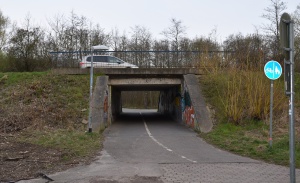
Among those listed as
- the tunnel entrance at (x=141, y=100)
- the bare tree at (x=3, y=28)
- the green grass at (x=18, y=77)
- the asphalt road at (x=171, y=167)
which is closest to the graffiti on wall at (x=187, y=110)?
the asphalt road at (x=171, y=167)

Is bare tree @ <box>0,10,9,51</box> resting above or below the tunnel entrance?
above

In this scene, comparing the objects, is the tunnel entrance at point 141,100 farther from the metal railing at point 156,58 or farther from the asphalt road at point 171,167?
the asphalt road at point 171,167

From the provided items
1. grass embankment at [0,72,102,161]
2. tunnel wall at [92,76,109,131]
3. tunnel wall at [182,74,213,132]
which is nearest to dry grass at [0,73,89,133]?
grass embankment at [0,72,102,161]

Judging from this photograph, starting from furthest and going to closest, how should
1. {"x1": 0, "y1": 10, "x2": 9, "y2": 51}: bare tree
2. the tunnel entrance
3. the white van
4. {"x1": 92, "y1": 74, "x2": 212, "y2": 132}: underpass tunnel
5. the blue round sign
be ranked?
1. the tunnel entrance
2. {"x1": 0, "y1": 10, "x2": 9, "y2": 51}: bare tree
3. the white van
4. {"x1": 92, "y1": 74, "x2": 212, "y2": 132}: underpass tunnel
5. the blue round sign

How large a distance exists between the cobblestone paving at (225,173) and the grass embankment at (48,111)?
3.61 m

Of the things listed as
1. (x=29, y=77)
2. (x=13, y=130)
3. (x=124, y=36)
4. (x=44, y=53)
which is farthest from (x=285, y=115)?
(x=124, y=36)

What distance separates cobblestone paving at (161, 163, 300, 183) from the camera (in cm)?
758

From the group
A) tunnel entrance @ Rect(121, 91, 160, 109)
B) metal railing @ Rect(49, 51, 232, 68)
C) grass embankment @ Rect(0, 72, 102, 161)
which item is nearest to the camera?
grass embankment @ Rect(0, 72, 102, 161)

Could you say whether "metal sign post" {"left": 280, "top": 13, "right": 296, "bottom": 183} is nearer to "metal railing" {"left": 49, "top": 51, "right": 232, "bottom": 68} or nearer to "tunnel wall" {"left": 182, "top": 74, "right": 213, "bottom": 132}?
"tunnel wall" {"left": 182, "top": 74, "right": 213, "bottom": 132}

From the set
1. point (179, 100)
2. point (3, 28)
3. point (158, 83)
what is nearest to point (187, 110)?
point (179, 100)

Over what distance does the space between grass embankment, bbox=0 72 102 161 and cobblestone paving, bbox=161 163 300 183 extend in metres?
3.61

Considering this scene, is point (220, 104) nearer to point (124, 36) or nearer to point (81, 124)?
point (81, 124)

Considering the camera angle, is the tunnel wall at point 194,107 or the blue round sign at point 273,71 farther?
the tunnel wall at point 194,107

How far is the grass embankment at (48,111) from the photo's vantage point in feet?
42.5
